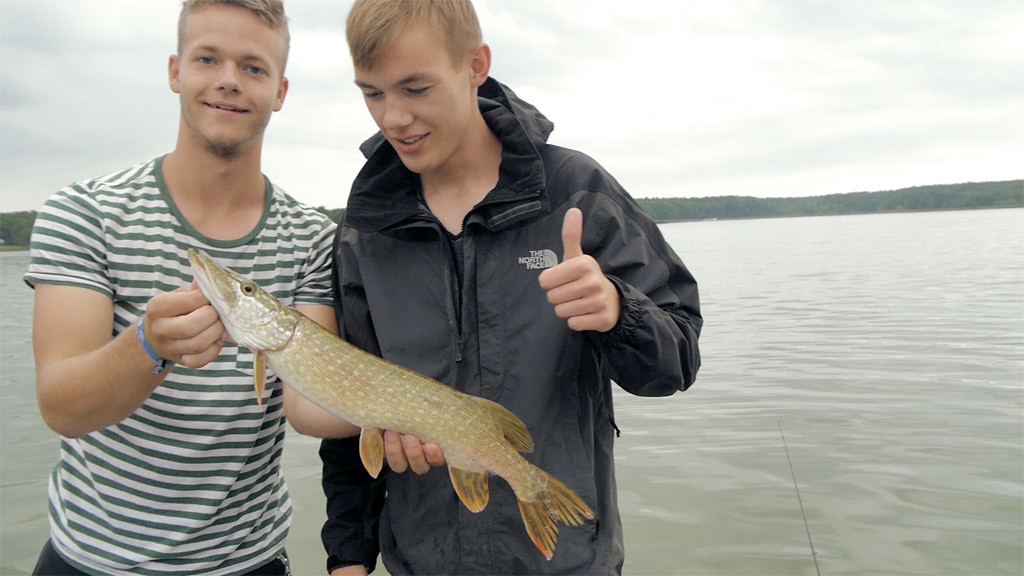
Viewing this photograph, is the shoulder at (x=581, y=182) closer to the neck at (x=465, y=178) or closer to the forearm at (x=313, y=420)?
the neck at (x=465, y=178)

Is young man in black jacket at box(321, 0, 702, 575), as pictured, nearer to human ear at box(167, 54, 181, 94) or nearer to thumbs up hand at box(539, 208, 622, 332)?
thumbs up hand at box(539, 208, 622, 332)

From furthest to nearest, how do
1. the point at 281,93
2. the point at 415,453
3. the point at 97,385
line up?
the point at 281,93, the point at 415,453, the point at 97,385

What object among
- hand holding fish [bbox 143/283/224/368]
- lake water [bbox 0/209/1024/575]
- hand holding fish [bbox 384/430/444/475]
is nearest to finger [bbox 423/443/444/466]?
hand holding fish [bbox 384/430/444/475]

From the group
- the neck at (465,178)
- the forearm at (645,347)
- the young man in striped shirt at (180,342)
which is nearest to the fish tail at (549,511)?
the forearm at (645,347)

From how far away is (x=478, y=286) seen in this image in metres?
2.76

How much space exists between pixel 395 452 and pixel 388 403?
0.19m

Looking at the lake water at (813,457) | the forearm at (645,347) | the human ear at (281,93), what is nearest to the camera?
the forearm at (645,347)

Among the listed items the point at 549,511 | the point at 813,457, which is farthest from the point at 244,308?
the point at 813,457

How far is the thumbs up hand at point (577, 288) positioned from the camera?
2.29 meters

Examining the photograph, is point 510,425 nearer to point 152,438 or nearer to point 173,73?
point 152,438

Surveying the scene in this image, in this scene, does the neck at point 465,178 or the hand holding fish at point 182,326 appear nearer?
the hand holding fish at point 182,326

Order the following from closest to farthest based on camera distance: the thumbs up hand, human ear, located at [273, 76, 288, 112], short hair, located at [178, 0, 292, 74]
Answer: the thumbs up hand
short hair, located at [178, 0, 292, 74]
human ear, located at [273, 76, 288, 112]

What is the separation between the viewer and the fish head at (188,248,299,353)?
2.52 m

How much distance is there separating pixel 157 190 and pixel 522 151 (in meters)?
1.47
